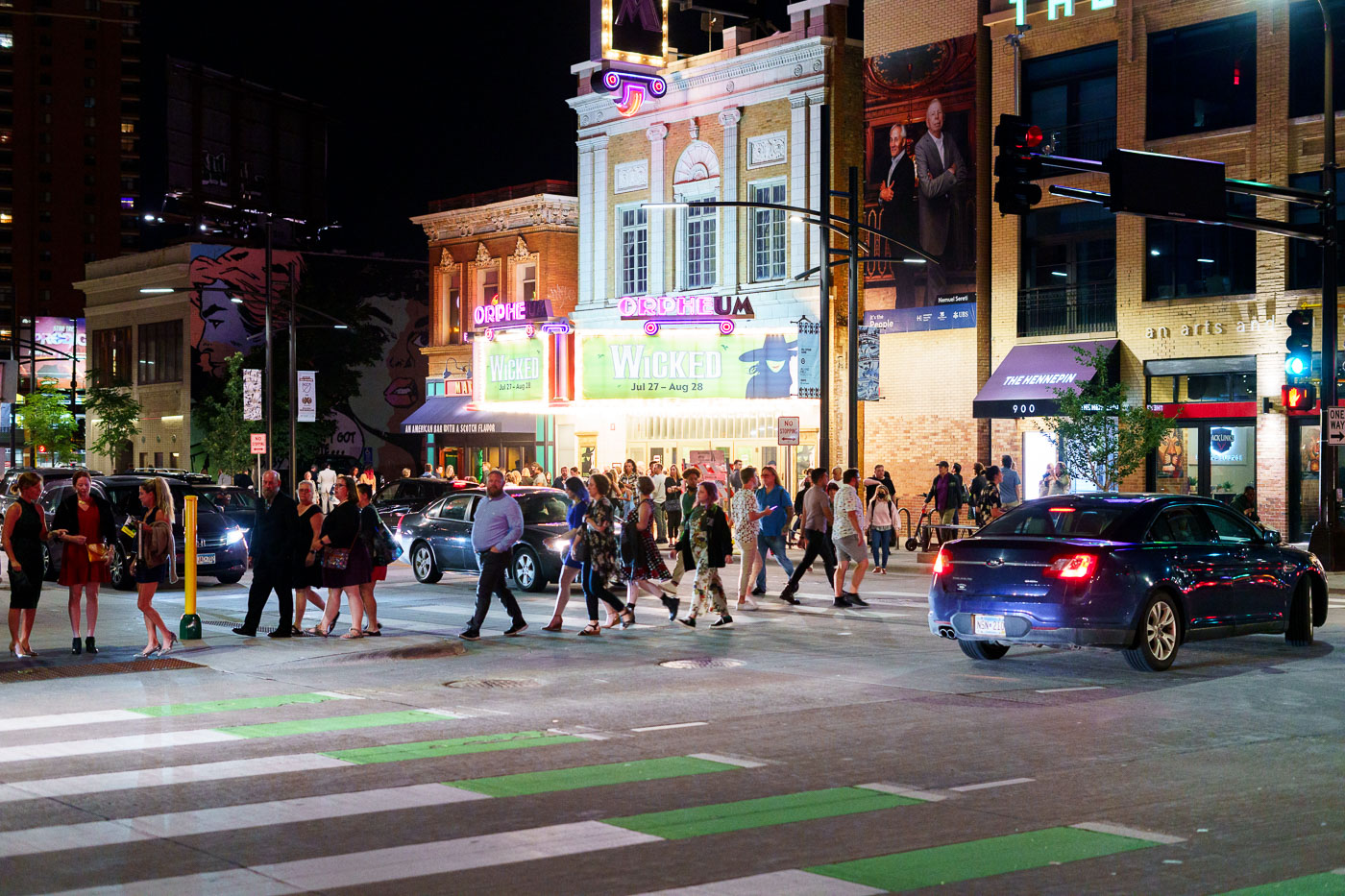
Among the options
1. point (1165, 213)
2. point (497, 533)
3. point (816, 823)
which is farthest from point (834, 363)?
point (816, 823)

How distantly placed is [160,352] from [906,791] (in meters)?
63.8

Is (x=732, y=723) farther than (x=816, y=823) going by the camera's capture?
Yes

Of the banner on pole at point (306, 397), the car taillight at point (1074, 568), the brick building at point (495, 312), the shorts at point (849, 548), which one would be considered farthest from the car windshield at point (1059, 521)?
the banner on pole at point (306, 397)

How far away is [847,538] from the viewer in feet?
66.4

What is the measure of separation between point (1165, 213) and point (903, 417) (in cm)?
1596

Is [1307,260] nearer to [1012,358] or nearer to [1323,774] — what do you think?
[1012,358]

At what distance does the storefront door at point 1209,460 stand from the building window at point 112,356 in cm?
5064

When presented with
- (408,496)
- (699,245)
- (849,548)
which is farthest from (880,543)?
(699,245)

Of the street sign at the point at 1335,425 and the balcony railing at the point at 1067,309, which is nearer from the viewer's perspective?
the street sign at the point at 1335,425

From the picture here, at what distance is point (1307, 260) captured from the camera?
3022 cm

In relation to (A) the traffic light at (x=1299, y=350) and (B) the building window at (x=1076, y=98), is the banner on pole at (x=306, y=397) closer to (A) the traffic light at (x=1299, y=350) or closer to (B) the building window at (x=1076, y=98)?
(B) the building window at (x=1076, y=98)

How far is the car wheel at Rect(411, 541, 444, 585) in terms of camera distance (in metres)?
24.7

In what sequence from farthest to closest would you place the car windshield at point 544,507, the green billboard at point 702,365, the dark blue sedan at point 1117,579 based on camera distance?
the green billboard at point 702,365, the car windshield at point 544,507, the dark blue sedan at point 1117,579

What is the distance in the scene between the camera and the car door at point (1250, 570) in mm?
14125
